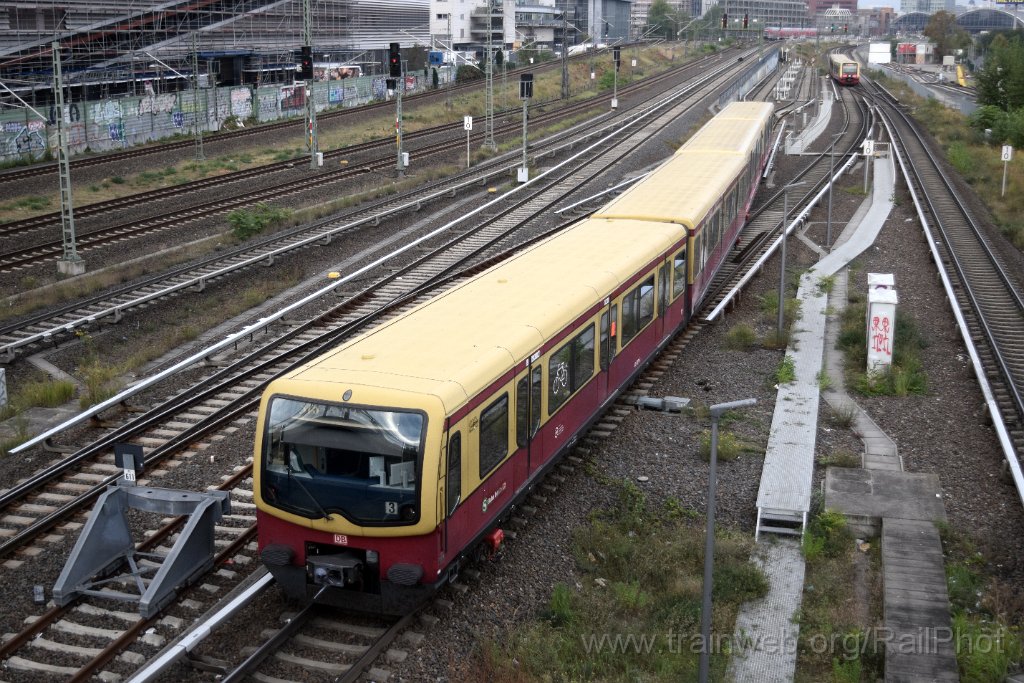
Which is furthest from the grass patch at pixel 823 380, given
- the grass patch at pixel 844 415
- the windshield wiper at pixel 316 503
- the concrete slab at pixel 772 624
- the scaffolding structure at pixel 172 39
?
the scaffolding structure at pixel 172 39

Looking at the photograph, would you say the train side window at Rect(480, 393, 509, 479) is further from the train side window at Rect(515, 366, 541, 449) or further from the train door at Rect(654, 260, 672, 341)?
the train door at Rect(654, 260, 672, 341)

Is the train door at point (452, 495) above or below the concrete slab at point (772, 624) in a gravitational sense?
above

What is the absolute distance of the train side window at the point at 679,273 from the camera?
18.7m

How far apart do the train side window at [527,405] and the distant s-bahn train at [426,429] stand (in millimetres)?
24

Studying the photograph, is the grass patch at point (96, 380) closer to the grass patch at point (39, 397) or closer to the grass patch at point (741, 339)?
the grass patch at point (39, 397)

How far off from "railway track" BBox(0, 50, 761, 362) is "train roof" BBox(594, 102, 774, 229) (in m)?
8.37

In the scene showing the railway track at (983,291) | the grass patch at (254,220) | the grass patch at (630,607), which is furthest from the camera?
the grass patch at (254,220)

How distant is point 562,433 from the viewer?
44.0 feet

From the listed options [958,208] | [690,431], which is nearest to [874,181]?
[958,208]

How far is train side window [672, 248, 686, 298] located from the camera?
1869 centimetres

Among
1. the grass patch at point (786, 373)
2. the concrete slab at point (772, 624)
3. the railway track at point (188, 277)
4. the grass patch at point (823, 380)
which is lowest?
the concrete slab at point (772, 624)

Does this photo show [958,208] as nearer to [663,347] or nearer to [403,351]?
[663,347]

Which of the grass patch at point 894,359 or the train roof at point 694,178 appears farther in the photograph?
the train roof at point 694,178

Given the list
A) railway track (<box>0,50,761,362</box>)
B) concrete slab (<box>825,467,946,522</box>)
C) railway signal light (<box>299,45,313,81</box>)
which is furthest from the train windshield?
railway signal light (<box>299,45,313,81</box>)
